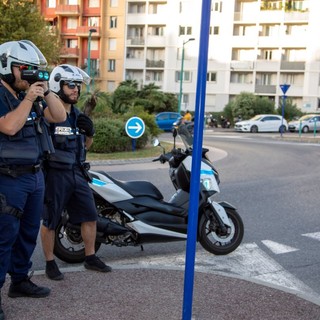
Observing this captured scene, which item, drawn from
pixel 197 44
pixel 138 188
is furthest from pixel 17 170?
pixel 197 44

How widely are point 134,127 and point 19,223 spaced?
1153 cm

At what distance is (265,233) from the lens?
257 inches

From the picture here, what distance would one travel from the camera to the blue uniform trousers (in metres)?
3.29

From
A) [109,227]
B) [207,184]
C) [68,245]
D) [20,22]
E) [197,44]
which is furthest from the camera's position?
[197,44]

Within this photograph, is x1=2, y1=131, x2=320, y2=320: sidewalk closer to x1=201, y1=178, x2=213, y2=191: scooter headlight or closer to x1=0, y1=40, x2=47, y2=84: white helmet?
x1=201, y1=178, x2=213, y2=191: scooter headlight

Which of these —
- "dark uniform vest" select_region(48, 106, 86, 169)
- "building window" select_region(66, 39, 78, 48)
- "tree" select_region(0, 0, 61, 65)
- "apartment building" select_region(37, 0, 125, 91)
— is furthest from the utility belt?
"building window" select_region(66, 39, 78, 48)

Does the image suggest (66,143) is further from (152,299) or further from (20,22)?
(20,22)

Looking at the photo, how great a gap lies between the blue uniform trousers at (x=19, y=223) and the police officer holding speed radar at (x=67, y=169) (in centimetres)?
56

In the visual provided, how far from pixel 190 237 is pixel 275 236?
3677 mm

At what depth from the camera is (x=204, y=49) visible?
2.84 meters

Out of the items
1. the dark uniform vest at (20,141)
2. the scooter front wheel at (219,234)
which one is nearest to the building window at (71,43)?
the scooter front wheel at (219,234)

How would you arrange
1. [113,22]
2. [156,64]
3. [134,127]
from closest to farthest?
[134,127] < [156,64] < [113,22]

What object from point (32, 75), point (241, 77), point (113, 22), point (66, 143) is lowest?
point (66, 143)

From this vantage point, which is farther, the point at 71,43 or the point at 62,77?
the point at 71,43
